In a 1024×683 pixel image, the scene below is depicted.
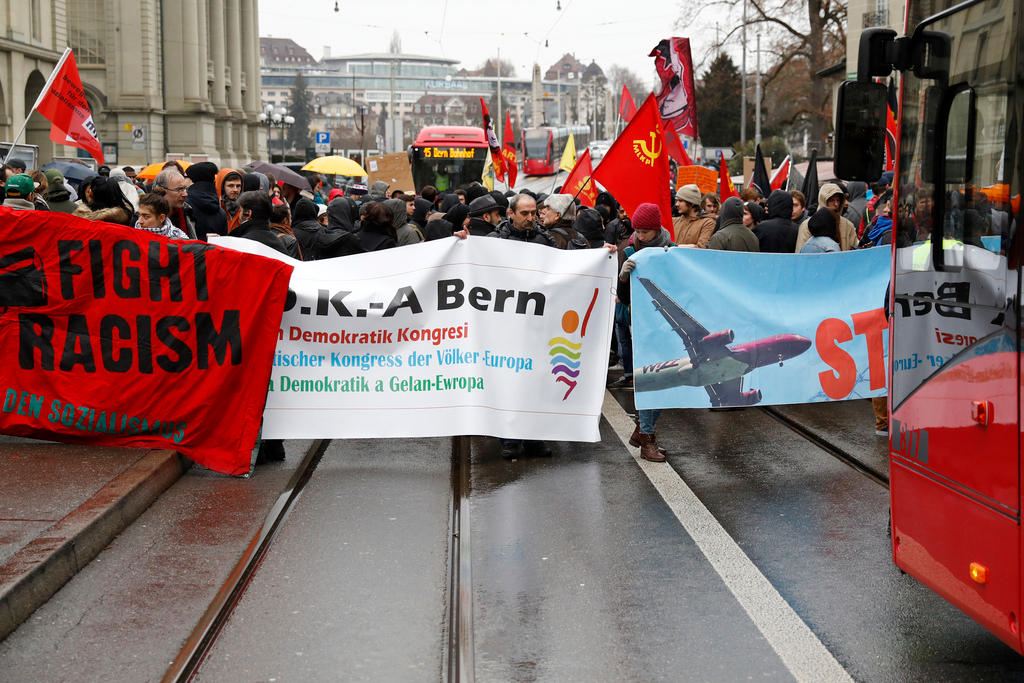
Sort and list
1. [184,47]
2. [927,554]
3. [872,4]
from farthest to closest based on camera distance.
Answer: [184,47]
[872,4]
[927,554]

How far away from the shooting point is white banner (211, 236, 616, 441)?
8.17 meters

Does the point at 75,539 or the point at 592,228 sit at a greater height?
the point at 592,228

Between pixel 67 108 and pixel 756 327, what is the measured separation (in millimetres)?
7620

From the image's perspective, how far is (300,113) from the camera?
6122 inches

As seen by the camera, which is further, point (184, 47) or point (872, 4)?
point (184, 47)

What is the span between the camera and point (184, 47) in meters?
59.1

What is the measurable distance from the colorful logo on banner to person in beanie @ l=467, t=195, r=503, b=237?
353 cm

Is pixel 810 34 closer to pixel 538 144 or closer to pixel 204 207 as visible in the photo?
pixel 538 144

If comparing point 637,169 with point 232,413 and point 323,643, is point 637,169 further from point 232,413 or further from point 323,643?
point 323,643

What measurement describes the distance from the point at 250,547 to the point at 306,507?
0.88 meters

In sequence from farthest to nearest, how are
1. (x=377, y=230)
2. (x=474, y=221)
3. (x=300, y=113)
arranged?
(x=300, y=113), (x=474, y=221), (x=377, y=230)

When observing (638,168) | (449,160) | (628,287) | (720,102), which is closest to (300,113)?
(720,102)

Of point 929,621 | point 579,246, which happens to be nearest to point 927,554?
point 929,621

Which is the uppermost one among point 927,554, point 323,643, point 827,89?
point 827,89
